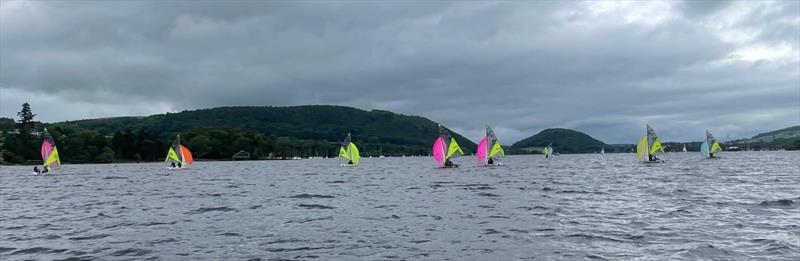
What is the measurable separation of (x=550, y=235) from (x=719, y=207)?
1481cm

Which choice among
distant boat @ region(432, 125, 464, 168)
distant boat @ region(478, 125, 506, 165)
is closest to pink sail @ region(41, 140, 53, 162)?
distant boat @ region(432, 125, 464, 168)

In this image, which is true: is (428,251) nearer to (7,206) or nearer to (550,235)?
(550,235)

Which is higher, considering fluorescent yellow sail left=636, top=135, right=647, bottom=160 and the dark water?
fluorescent yellow sail left=636, top=135, right=647, bottom=160

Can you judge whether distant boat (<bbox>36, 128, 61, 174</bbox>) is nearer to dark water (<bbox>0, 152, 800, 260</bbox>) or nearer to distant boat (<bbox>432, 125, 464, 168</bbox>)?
distant boat (<bbox>432, 125, 464, 168</bbox>)

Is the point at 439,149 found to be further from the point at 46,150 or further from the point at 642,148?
the point at 46,150

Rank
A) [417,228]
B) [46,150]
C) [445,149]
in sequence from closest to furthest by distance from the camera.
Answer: [417,228], [445,149], [46,150]

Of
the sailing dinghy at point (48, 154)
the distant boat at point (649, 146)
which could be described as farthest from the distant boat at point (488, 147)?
the sailing dinghy at point (48, 154)

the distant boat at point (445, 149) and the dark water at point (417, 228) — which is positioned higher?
the distant boat at point (445, 149)

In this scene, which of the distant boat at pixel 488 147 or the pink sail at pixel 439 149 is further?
the distant boat at pixel 488 147

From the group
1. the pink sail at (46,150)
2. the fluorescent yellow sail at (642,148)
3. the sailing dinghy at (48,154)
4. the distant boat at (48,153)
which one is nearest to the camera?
the sailing dinghy at (48,154)

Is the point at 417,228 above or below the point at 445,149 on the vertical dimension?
below

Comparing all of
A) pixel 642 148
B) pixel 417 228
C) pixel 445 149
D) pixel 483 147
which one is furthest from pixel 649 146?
pixel 417 228

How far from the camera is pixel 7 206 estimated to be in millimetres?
40500

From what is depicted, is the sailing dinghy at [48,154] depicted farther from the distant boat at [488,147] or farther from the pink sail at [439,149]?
the distant boat at [488,147]
